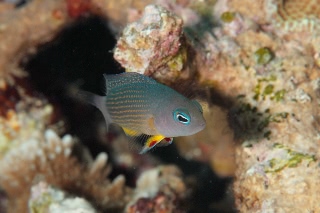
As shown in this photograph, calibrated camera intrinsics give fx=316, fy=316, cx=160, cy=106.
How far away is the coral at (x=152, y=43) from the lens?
106 inches

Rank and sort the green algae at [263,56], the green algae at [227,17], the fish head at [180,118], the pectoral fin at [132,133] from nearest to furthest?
the fish head at [180,118] < the pectoral fin at [132,133] < the green algae at [263,56] < the green algae at [227,17]

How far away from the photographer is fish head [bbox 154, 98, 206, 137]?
210 cm

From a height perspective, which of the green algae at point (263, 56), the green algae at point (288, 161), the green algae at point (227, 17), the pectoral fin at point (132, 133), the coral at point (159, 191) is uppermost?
the green algae at point (227, 17)

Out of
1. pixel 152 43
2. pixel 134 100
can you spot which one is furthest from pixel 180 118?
pixel 152 43

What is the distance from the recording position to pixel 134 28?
277cm

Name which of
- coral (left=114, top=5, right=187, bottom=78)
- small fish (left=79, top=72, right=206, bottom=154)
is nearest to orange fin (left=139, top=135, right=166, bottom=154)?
small fish (left=79, top=72, right=206, bottom=154)

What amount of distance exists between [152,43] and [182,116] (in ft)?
2.86

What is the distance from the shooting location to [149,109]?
7.74ft

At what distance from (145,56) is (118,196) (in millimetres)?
2319

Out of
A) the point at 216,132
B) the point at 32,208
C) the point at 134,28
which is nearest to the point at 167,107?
the point at 134,28

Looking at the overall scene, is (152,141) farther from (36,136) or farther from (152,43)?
(36,136)

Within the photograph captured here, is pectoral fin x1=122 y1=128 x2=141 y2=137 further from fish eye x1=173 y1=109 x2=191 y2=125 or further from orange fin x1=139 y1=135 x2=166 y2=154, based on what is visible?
fish eye x1=173 y1=109 x2=191 y2=125

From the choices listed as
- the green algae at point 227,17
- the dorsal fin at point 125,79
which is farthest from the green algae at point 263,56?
the dorsal fin at point 125,79

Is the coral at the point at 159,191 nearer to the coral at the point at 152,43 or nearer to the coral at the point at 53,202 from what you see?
the coral at the point at 53,202
